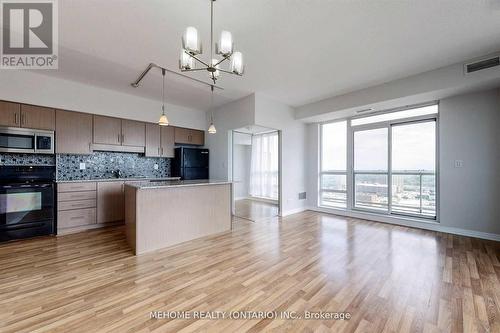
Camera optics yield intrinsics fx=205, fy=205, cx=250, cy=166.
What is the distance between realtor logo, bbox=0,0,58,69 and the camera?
7.16 ft

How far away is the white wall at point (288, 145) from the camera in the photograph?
15.7ft

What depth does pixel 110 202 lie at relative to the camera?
4191 mm

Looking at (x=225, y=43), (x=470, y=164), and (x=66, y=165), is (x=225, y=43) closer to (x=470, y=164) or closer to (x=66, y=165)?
(x=66, y=165)

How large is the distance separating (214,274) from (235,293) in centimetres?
43

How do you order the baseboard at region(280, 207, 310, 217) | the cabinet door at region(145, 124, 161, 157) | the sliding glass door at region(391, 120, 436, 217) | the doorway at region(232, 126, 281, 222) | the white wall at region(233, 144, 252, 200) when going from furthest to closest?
the white wall at region(233, 144, 252, 200) < the doorway at region(232, 126, 281, 222) < the baseboard at region(280, 207, 310, 217) < the cabinet door at region(145, 124, 161, 157) < the sliding glass door at region(391, 120, 436, 217)

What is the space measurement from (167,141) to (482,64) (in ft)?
19.8

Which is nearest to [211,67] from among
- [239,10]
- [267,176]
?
[239,10]

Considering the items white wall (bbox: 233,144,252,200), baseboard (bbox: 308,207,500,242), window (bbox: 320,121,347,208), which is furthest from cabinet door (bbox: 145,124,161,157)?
baseboard (bbox: 308,207,500,242)

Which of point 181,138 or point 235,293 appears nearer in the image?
point 235,293

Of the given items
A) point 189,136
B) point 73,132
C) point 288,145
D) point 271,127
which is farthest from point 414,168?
point 73,132

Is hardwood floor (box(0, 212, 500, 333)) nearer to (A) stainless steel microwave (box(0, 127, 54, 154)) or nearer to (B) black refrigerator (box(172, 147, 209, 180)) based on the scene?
(A) stainless steel microwave (box(0, 127, 54, 154))

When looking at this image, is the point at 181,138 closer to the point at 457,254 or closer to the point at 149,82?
the point at 149,82

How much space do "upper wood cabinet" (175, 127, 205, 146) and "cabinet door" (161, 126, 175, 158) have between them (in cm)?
13

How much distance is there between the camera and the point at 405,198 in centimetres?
451
